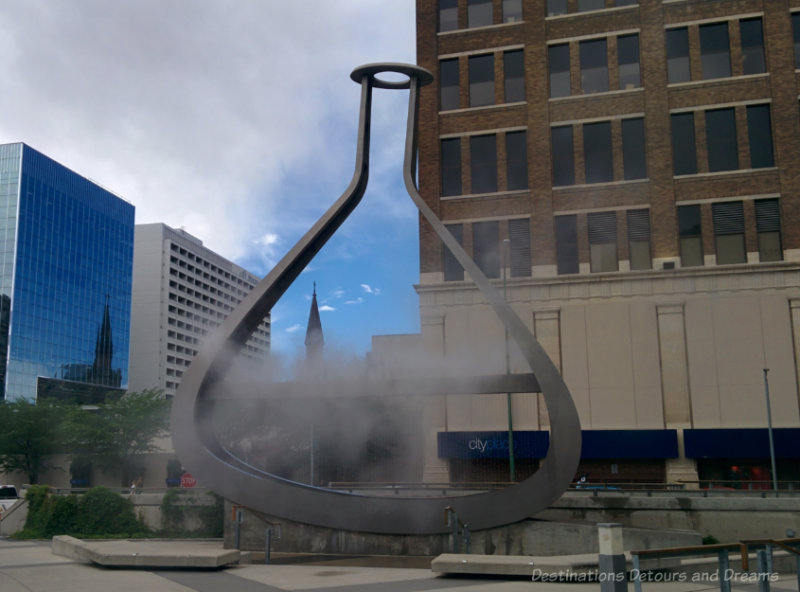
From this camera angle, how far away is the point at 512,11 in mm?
38688

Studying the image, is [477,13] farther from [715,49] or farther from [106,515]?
[106,515]

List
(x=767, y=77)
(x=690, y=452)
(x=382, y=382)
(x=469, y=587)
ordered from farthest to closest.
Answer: (x=767, y=77) < (x=690, y=452) < (x=382, y=382) < (x=469, y=587)

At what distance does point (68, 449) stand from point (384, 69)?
148 feet


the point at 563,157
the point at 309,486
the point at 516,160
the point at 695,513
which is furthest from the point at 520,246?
the point at 309,486

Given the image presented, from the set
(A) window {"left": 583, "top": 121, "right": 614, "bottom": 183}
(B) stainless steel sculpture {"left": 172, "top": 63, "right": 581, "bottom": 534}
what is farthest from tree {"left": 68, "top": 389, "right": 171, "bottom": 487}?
(B) stainless steel sculpture {"left": 172, "top": 63, "right": 581, "bottom": 534}

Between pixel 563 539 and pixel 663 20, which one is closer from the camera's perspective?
pixel 563 539

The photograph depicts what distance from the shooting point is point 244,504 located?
1636cm

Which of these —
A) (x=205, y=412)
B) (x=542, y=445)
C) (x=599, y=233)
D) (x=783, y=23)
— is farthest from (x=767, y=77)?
(x=205, y=412)

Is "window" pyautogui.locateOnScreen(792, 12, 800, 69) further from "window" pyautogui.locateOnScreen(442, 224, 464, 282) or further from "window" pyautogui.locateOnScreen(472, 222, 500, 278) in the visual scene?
"window" pyautogui.locateOnScreen(442, 224, 464, 282)

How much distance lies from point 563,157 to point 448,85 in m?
7.01

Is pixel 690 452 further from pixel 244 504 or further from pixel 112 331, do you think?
pixel 112 331

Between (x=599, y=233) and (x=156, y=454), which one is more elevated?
(x=599, y=233)

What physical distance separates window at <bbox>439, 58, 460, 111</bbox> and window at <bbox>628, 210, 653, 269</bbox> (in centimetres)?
1036

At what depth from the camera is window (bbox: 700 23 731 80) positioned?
35656 mm
